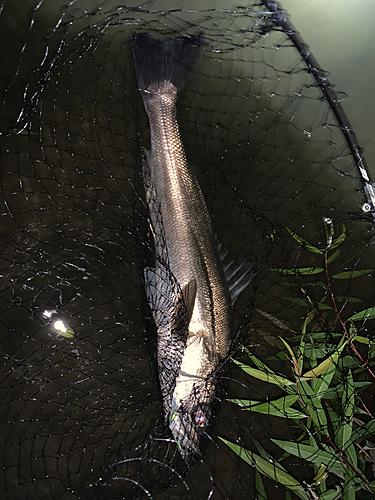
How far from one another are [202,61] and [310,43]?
32.2 inches

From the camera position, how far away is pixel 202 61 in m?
1.99

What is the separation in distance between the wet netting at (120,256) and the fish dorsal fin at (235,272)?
126 mm

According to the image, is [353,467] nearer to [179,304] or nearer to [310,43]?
[179,304]

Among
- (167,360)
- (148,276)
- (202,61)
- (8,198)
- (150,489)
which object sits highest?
(202,61)

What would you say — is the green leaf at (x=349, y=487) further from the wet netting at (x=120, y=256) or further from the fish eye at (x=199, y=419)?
the fish eye at (x=199, y=419)

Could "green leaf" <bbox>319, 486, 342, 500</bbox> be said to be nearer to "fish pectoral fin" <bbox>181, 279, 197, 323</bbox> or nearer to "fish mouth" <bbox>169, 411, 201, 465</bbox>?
"fish mouth" <bbox>169, 411, 201, 465</bbox>

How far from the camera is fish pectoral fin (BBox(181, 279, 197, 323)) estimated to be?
1.60 metres

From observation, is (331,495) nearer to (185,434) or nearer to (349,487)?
(349,487)

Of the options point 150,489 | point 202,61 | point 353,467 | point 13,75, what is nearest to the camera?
point 353,467

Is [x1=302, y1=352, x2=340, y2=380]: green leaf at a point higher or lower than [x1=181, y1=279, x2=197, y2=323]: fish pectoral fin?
higher

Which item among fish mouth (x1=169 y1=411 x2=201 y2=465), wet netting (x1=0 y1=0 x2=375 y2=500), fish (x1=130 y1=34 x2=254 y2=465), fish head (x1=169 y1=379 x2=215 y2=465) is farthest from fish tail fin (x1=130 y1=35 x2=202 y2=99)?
fish mouth (x1=169 y1=411 x2=201 y2=465)

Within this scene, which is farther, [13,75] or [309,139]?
[309,139]

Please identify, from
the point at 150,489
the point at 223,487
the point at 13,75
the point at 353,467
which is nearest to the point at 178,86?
the point at 13,75

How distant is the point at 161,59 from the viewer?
1.70 meters
